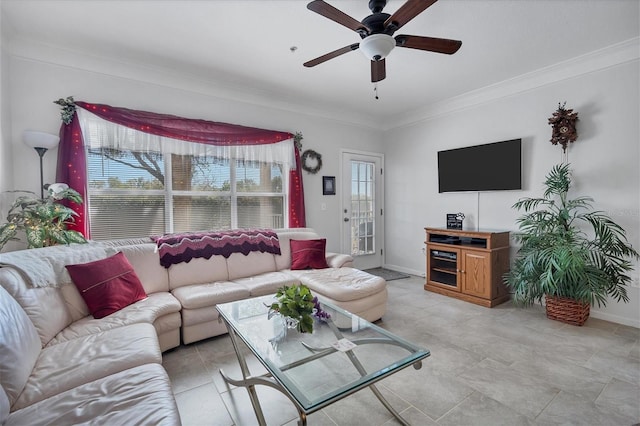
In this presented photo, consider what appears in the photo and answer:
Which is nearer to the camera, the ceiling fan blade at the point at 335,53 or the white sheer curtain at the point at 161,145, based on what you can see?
the ceiling fan blade at the point at 335,53

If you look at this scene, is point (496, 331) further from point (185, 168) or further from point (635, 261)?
point (185, 168)

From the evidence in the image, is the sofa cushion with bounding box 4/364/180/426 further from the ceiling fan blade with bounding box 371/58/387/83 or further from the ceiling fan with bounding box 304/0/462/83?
the ceiling fan blade with bounding box 371/58/387/83

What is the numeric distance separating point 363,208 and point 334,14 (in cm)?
358

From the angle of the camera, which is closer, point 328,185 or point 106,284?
point 106,284

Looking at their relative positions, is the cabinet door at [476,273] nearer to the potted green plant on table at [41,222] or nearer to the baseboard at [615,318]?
the baseboard at [615,318]

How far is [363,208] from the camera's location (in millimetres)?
5121

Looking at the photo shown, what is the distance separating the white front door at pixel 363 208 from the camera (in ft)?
16.0

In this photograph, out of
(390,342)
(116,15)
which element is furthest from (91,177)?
(390,342)

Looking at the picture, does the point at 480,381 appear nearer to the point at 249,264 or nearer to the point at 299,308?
the point at 299,308

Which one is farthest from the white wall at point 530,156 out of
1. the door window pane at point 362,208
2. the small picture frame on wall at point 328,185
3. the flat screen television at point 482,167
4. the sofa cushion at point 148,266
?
the sofa cushion at point 148,266

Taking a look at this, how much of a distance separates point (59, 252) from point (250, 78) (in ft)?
8.51

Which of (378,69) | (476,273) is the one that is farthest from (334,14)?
(476,273)

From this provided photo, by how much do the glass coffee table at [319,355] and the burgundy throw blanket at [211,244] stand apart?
3.65 feet

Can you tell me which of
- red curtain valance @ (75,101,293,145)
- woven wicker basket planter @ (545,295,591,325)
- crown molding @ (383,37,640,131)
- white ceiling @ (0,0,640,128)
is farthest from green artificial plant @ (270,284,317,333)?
crown molding @ (383,37,640,131)
